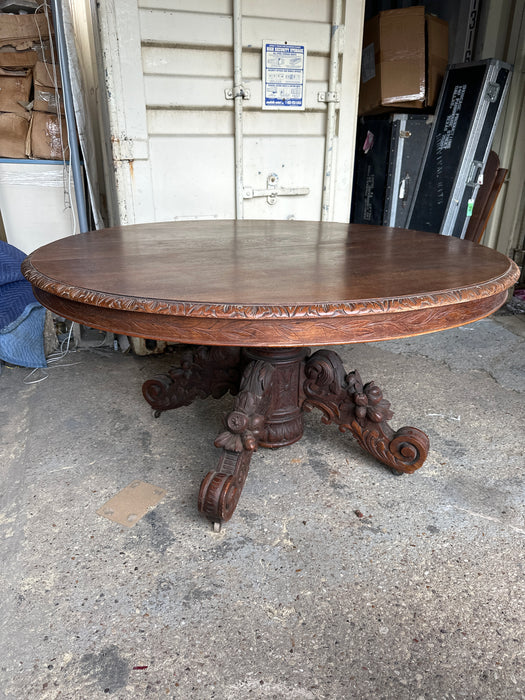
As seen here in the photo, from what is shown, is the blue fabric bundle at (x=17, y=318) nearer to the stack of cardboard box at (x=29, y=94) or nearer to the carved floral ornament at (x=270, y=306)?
the stack of cardboard box at (x=29, y=94)

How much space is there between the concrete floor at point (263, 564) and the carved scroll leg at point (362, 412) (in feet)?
0.36

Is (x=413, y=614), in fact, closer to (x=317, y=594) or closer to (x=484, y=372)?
(x=317, y=594)

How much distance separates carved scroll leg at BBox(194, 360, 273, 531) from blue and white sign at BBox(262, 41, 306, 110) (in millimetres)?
1581

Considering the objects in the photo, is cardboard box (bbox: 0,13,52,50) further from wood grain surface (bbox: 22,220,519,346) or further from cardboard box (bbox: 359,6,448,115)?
cardboard box (bbox: 359,6,448,115)

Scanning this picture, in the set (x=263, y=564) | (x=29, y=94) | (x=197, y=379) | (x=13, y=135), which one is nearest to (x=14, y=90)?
(x=29, y=94)

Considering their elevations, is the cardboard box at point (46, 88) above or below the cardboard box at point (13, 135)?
above

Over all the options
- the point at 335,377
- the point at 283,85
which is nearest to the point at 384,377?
the point at 335,377

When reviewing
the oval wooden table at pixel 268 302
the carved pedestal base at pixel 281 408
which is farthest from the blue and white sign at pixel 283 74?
the carved pedestal base at pixel 281 408

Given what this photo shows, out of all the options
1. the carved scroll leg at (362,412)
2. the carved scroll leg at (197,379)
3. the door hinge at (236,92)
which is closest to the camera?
the carved scroll leg at (362,412)

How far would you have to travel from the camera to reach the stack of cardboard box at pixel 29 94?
9.19 ft

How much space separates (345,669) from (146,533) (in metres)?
0.69

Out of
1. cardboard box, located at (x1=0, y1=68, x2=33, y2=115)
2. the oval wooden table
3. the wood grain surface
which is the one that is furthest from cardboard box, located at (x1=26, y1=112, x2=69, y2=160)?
the wood grain surface

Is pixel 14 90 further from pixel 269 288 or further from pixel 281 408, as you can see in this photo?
pixel 269 288

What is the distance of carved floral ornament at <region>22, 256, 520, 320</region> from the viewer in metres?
1.06
